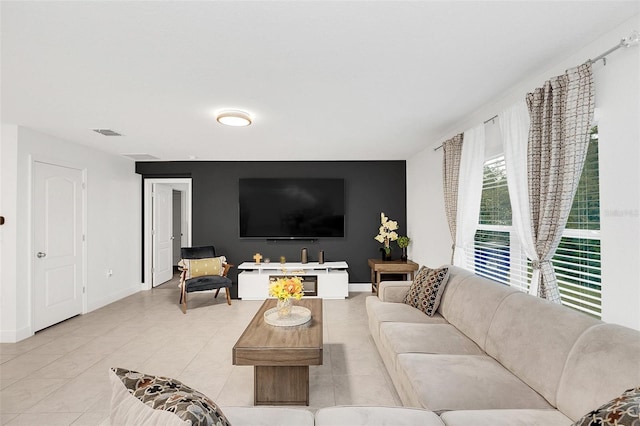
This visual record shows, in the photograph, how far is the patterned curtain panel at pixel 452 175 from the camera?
357 centimetres

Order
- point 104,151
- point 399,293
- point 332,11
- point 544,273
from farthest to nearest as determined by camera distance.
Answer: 1. point 104,151
2. point 399,293
3. point 544,273
4. point 332,11

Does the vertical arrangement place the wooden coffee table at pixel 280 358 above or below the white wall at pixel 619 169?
below

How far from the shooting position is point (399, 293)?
3.55m

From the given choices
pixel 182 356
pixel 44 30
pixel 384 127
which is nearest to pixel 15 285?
pixel 182 356

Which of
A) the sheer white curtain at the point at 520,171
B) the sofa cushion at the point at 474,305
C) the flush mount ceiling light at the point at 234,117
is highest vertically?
the flush mount ceiling light at the point at 234,117

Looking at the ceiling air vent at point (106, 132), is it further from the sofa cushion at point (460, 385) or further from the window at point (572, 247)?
the window at point (572, 247)

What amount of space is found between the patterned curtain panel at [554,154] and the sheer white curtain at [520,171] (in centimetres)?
9

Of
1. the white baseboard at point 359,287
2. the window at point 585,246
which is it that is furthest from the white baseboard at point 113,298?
the window at point 585,246

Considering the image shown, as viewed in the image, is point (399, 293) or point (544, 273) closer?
point (544, 273)

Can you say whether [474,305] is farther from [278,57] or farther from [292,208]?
[292,208]

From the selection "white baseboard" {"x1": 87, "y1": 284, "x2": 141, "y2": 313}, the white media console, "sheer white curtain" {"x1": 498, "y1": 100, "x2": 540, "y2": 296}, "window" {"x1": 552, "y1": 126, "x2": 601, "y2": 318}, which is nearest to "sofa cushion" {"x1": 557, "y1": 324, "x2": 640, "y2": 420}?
"window" {"x1": 552, "y1": 126, "x2": 601, "y2": 318}

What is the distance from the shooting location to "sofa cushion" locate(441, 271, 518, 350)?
91.2 inches

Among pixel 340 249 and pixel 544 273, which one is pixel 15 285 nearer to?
pixel 340 249

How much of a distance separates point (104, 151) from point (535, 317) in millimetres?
5969
